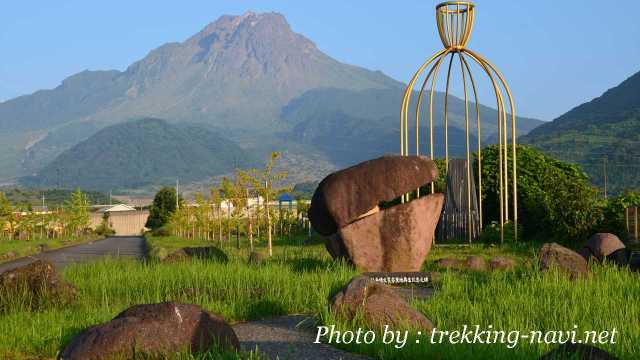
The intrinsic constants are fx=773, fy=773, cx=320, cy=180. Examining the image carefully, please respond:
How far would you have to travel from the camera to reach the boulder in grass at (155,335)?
732 cm

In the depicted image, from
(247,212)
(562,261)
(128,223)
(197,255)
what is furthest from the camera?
(128,223)

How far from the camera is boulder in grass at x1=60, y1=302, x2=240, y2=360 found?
24.0ft

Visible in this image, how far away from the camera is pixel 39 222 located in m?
67.4

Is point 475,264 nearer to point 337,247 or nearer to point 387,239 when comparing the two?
point 387,239

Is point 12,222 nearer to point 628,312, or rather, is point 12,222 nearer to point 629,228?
point 629,228

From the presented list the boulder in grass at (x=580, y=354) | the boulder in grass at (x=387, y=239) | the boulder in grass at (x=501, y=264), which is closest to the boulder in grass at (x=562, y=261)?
the boulder in grass at (x=501, y=264)

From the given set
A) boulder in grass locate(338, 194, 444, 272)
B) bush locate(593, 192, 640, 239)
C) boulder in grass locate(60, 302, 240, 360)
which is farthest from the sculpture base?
bush locate(593, 192, 640, 239)

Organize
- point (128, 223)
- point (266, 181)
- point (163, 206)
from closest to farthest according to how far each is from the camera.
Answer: point (266, 181), point (163, 206), point (128, 223)

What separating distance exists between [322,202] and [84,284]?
4.57m

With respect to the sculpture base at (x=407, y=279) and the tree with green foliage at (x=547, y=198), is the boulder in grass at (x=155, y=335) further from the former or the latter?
the tree with green foliage at (x=547, y=198)

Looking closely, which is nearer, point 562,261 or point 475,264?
point 562,261

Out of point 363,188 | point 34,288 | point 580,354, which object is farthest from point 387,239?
point 580,354

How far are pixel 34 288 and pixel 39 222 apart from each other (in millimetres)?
59041

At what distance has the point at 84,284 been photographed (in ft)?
43.7
